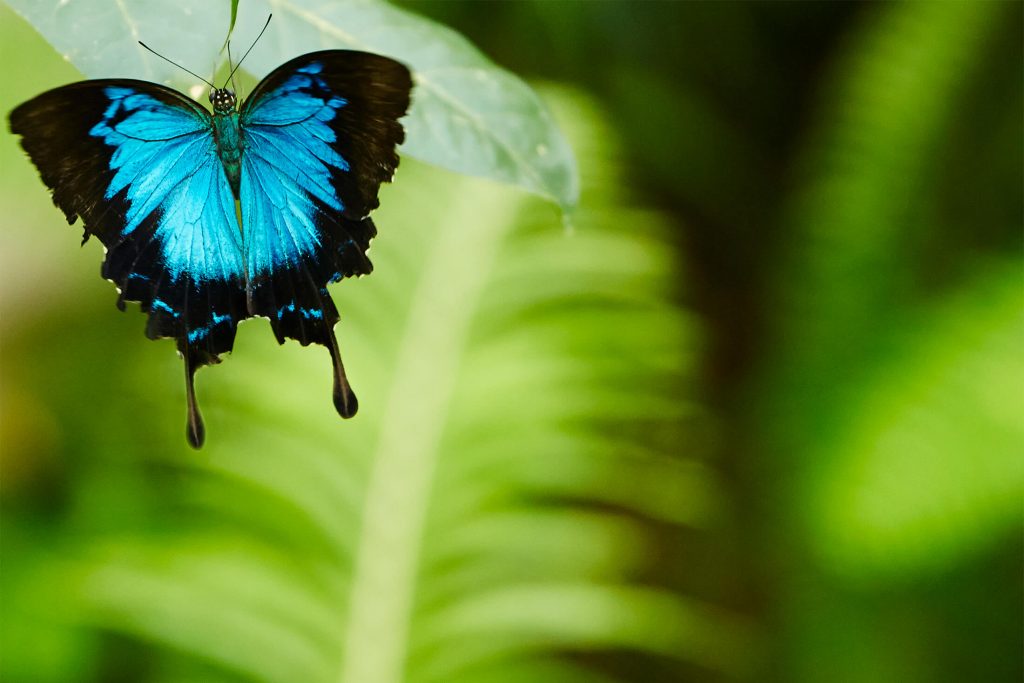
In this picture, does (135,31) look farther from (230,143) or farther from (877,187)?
(877,187)

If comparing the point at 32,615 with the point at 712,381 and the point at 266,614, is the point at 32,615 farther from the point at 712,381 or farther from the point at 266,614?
the point at 712,381

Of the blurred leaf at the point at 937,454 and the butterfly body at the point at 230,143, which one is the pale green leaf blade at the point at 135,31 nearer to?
the butterfly body at the point at 230,143

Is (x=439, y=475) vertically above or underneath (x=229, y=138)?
above

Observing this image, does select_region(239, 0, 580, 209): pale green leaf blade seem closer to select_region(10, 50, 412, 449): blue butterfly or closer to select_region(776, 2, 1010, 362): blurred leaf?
select_region(10, 50, 412, 449): blue butterfly

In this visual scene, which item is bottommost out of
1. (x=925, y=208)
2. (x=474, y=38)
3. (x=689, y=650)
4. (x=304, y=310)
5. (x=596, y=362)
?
(x=304, y=310)

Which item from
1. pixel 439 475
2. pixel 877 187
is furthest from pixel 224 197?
pixel 877 187

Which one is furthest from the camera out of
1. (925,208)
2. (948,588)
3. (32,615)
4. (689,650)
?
(925,208)

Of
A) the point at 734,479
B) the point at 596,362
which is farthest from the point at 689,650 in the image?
the point at 596,362

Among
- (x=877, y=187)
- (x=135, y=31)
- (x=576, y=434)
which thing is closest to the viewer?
(x=135, y=31)
